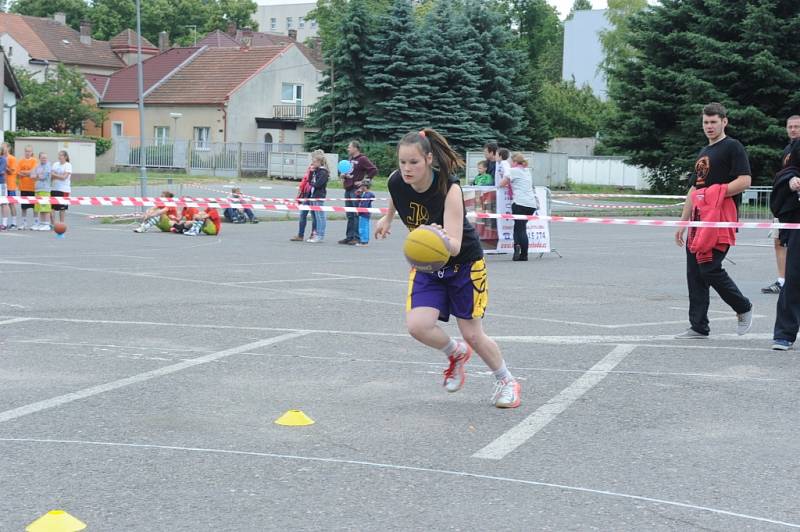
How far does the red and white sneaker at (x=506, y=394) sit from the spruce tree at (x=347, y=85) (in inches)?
2122

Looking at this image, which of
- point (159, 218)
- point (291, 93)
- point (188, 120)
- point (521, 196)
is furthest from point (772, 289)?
point (291, 93)

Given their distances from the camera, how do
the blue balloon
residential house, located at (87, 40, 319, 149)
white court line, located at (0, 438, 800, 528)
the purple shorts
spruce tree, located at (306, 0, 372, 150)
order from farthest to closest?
residential house, located at (87, 40, 319, 149) → spruce tree, located at (306, 0, 372, 150) → the blue balloon → the purple shorts → white court line, located at (0, 438, 800, 528)

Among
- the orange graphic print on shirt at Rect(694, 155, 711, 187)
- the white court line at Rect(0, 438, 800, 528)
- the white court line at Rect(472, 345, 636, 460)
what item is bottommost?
the white court line at Rect(472, 345, 636, 460)

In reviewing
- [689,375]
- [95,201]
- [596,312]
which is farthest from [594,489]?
[95,201]

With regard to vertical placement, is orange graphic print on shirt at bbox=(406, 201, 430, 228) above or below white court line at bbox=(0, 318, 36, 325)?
above

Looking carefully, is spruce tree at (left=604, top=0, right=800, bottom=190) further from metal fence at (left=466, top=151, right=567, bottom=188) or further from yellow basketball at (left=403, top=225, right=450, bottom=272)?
yellow basketball at (left=403, top=225, right=450, bottom=272)

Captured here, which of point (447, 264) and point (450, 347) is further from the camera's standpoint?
point (450, 347)

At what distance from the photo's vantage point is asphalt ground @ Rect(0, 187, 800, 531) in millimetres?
5078

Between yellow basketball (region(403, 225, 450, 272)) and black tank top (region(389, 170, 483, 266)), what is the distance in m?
0.27

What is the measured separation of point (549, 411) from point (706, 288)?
3481 millimetres

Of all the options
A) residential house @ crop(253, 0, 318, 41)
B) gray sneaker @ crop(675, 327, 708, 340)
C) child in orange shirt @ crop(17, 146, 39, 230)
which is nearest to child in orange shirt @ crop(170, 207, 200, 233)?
child in orange shirt @ crop(17, 146, 39, 230)

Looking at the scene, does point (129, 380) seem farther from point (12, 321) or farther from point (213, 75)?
point (213, 75)

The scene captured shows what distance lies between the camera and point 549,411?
7156 mm

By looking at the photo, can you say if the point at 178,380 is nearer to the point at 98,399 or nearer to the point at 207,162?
the point at 98,399
